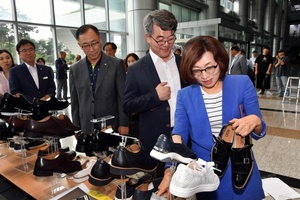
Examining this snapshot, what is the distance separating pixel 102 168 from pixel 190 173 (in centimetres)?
71

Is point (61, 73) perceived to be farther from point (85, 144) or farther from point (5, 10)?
point (85, 144)

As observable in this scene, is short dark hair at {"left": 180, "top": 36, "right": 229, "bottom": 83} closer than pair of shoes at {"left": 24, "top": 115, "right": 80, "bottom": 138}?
Yes

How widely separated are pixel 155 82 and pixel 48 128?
0.75 m

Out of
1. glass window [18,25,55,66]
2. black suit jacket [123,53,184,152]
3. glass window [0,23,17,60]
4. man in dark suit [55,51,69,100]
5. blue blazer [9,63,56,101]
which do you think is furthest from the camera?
man in dark suit [55,51,69,100]

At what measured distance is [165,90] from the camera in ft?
4.71

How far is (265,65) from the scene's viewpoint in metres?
9.09

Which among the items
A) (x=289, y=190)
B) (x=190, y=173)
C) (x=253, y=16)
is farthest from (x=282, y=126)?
(x=253, y=16)

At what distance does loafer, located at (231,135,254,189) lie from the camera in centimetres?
94

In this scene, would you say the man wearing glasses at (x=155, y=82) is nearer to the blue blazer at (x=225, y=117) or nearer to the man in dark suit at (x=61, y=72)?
the blue blazer at (x=225, y=117)

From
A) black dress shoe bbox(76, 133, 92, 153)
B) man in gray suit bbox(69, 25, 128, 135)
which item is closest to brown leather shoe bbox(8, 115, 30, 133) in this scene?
man in gray suit bbox(69, 25, 128, 135)

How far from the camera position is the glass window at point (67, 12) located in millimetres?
7855

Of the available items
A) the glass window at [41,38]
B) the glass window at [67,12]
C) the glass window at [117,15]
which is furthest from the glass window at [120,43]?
the glass window at [41,38]

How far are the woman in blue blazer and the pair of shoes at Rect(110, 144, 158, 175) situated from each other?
13 centimetres

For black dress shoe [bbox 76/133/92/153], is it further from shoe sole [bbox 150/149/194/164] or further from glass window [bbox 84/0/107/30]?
glass window [bbox 84/0/107/30]
